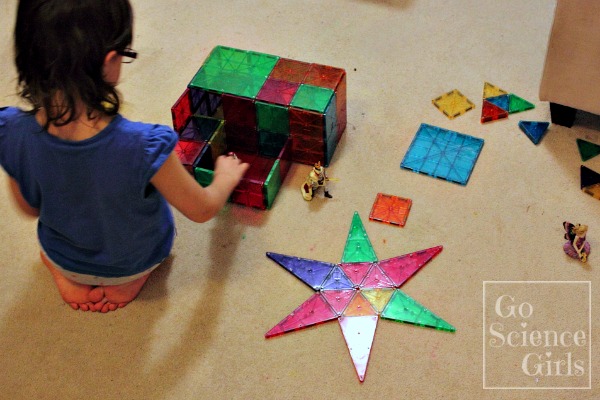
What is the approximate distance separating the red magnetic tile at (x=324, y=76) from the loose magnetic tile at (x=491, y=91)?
425 mm

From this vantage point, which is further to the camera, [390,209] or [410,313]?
[390,209]

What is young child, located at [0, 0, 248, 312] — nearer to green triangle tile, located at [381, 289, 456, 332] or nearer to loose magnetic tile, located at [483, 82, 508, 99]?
green triangle tile, located at [381, 289, 456, 332]

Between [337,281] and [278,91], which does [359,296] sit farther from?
[278,91]

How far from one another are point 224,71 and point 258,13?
20.4 inches

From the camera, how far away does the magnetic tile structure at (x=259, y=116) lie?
1655mm

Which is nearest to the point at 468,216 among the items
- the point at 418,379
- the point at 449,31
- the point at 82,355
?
the point at 418,379

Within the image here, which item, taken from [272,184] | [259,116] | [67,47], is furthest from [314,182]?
[67,47]

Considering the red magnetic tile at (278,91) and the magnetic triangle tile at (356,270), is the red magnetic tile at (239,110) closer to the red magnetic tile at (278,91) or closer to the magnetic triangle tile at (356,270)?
the red magnetic tile at (278,91)

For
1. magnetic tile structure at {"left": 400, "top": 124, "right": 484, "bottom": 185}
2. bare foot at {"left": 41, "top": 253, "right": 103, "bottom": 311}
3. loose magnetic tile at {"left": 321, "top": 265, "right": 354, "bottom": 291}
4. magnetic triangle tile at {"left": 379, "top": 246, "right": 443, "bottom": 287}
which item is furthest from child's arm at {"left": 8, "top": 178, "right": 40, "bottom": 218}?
magnetic tile structure at {"left": 400, "top": 124, "right": 484, "bottom": 185}

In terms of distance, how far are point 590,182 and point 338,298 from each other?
0.66 m

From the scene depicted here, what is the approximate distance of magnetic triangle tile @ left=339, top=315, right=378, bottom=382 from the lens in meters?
1.38

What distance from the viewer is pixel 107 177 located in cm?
123

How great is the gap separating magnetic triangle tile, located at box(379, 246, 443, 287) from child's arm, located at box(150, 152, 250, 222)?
14.9 inches

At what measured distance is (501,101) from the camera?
6.13 ft
